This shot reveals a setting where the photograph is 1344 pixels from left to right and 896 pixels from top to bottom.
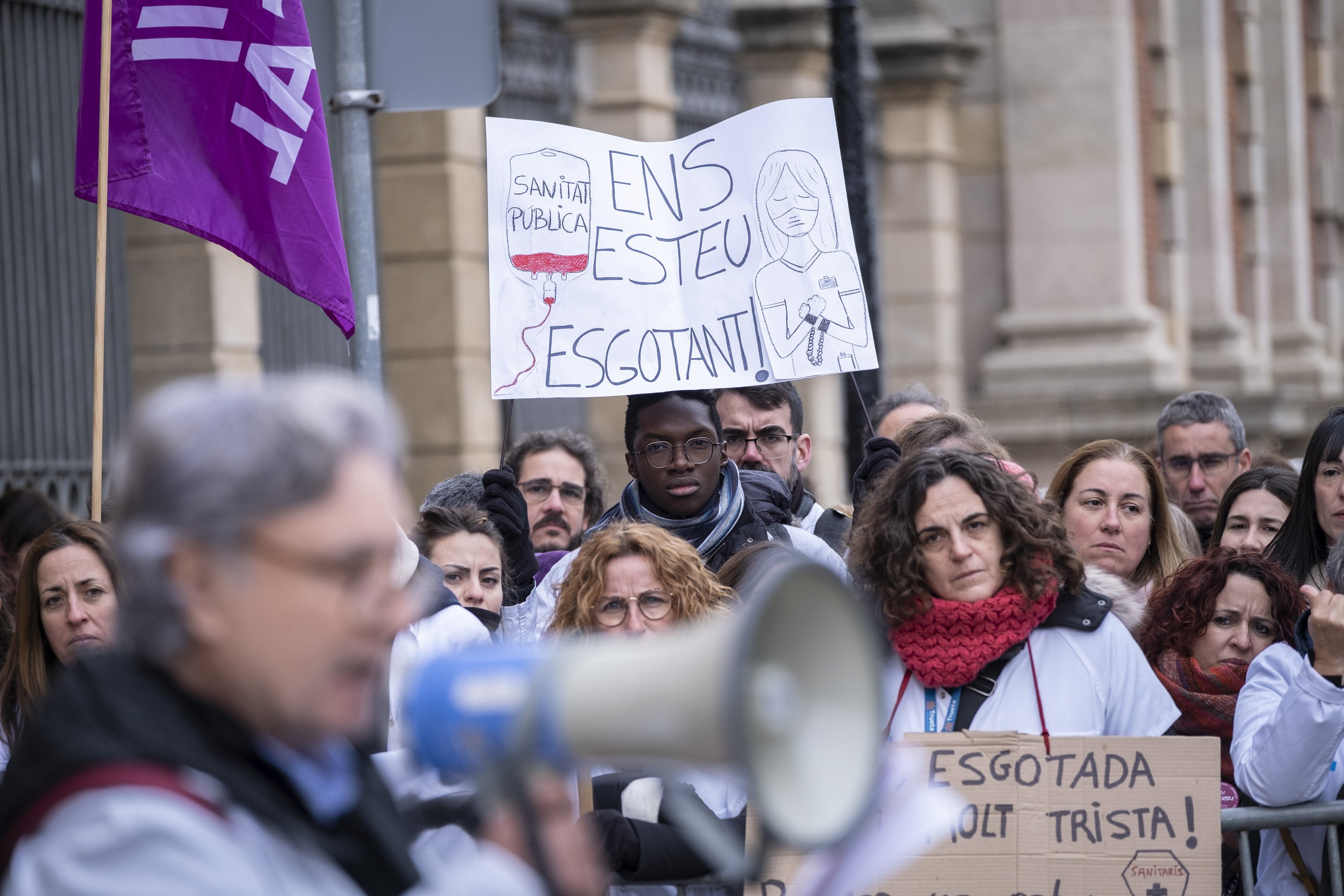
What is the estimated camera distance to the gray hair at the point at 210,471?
166cm

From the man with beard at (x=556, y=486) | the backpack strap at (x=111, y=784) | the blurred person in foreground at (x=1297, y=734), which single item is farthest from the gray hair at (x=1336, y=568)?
the backpack strap at (x=111, y=784)

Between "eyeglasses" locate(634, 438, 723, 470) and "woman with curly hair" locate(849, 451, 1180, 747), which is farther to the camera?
"eyeglasses" locate(634, 438, 723, 470)

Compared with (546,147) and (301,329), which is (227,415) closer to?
(546,147)

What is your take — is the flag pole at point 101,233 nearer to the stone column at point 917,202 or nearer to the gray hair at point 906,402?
the gray hair at point 906,402

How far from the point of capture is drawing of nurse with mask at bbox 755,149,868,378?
5.62 m

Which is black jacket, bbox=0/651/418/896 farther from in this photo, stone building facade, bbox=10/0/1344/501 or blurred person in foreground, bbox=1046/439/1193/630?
stone building facade, bbox=10/0/1344/501

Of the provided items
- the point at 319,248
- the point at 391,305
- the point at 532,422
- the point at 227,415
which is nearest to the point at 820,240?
the point at 319,248

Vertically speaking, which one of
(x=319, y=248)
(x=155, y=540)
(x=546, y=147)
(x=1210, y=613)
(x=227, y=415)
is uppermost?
(x=546, y=147)

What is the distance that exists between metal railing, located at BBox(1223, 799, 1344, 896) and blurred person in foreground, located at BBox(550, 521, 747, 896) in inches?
43.5

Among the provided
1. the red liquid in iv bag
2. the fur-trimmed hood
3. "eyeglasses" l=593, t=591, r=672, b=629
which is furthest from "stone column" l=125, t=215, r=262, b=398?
the fur-trimmed hood

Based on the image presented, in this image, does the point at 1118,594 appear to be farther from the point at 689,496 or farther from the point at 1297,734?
the point at 689,496

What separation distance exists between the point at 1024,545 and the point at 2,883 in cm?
256

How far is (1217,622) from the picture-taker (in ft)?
14.7

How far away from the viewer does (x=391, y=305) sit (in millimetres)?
10078
